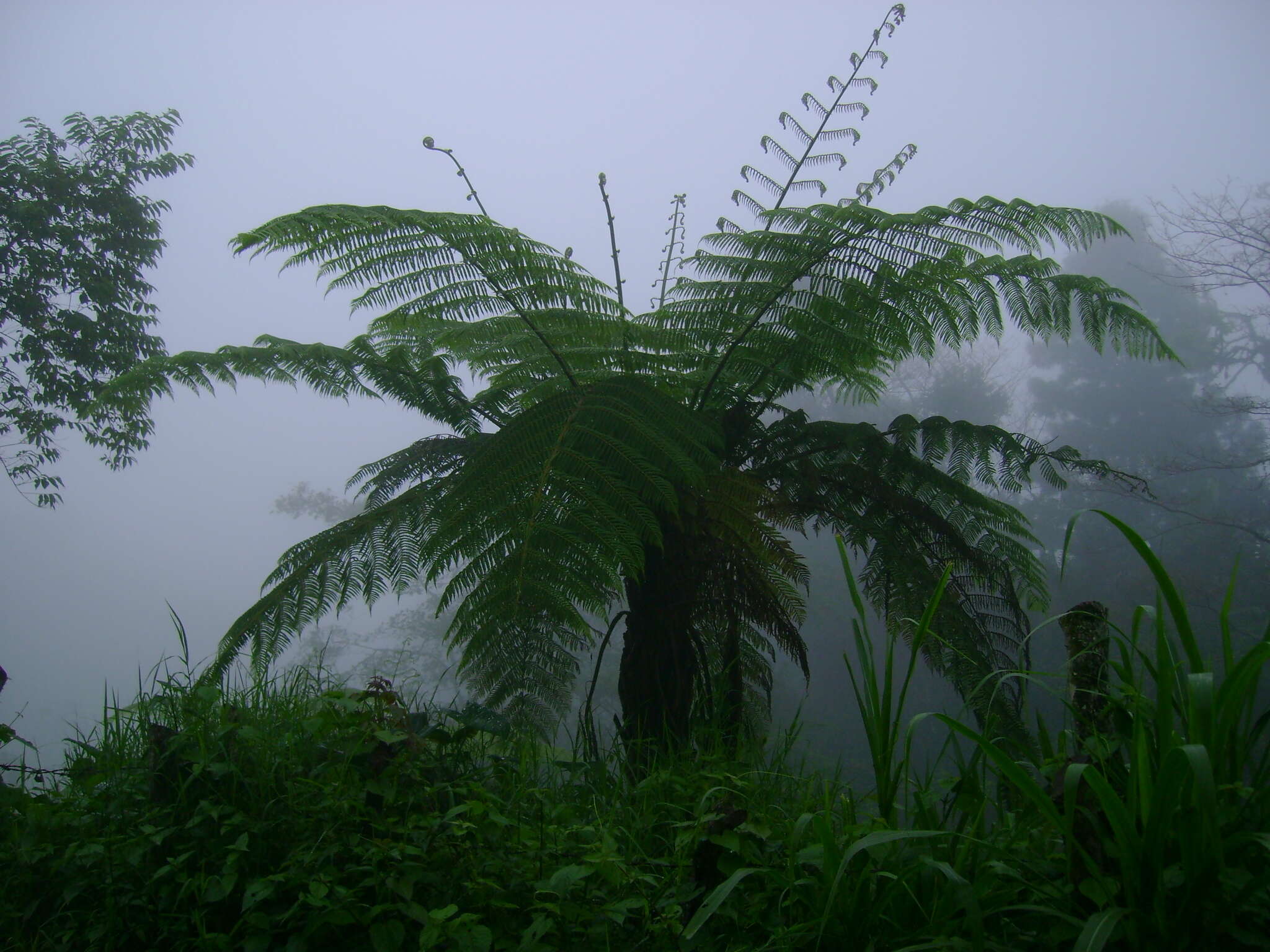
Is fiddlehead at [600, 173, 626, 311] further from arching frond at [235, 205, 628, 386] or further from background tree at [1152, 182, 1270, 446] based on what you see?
background tree at [1152, 182, 1270, 446]

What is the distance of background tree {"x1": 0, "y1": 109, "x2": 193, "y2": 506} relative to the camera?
2.72 metres

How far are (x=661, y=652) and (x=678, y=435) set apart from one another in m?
0.49

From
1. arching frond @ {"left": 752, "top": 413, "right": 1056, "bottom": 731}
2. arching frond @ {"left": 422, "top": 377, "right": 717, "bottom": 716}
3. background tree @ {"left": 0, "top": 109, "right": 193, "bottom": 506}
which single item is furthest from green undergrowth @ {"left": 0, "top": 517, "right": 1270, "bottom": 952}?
background tree @ {"left": 0, "top": 109, "right": 193, "bottom": 506}

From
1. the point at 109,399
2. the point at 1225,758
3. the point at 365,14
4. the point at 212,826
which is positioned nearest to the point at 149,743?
the point at 212,826

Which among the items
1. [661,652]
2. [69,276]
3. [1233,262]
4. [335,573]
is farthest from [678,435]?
[1233,262]

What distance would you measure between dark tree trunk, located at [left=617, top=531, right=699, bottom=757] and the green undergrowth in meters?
0.52

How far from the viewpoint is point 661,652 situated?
1.64m

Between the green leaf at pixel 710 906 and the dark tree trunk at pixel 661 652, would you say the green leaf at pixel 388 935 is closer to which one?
the green leaf at pixel 710 906

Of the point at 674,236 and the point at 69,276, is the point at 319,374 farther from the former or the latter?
the point at 69,276

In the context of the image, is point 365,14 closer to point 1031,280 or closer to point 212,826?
point 1031,280

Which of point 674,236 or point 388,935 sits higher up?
point 674,236

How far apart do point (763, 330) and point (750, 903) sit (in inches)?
48.2

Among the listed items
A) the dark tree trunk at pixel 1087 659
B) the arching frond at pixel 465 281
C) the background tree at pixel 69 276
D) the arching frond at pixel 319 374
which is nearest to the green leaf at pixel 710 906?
the dark tree trunk at pixel 1087 659

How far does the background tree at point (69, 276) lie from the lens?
2.72m
